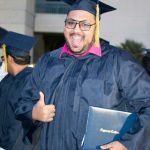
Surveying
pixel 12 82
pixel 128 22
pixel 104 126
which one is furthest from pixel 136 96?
pixel 128 22

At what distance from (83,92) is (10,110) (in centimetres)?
175

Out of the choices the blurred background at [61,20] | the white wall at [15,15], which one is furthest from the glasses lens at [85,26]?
the white wall at [15,15]

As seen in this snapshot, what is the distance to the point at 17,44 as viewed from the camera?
14.7ft

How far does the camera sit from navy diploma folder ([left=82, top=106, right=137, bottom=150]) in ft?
7.21

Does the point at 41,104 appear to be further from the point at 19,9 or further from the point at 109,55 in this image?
the point at 19,9

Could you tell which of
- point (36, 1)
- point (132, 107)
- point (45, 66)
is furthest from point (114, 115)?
point (36, 1)

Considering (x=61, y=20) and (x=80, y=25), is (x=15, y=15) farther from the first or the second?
(x=80, y=25)

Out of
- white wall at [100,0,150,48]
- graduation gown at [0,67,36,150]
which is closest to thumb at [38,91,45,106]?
graduation gown at [0,67,36,150]

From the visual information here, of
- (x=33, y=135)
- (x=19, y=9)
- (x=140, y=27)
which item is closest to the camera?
(x=33, y=135)

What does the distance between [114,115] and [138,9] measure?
19.0 metres

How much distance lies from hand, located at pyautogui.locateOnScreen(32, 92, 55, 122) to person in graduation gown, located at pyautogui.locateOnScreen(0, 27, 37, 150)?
4.08ft

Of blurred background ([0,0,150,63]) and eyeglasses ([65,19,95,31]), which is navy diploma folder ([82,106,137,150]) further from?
blurred background ([0,0,150,63])

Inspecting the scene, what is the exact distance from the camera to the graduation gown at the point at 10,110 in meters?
3.85

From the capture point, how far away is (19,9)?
63.7 feet
